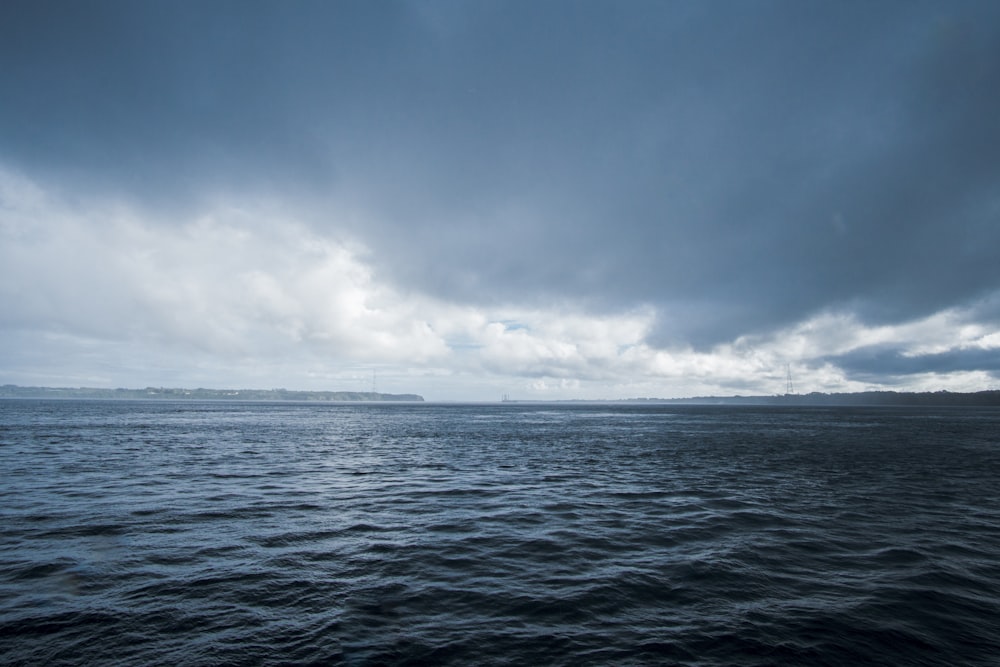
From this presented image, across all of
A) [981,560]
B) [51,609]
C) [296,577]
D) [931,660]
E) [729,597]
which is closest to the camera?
[931,660]

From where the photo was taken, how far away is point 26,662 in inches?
400

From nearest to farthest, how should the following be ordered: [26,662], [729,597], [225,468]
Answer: [26,662], [729,597], [225,468]

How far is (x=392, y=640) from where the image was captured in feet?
37.4

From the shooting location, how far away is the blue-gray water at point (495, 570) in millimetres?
11266

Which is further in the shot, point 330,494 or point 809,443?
point 809,443

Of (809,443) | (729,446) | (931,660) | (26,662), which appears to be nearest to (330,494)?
(26,662)

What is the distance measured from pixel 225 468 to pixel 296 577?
96.2ft

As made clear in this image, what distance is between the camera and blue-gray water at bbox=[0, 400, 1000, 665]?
37.0 ft

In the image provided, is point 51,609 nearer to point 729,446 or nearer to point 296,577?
point 296,577

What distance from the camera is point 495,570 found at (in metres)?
16.4

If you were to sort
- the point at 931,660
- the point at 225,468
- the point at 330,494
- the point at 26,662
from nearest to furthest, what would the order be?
the point at 26,662
the point at 931,660
the point at 330,494
the point at 225,468

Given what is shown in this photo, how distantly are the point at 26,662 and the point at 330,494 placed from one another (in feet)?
64.1

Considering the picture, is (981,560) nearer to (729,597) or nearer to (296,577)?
(729,597)

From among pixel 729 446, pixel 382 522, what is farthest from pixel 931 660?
pixel 729 446
